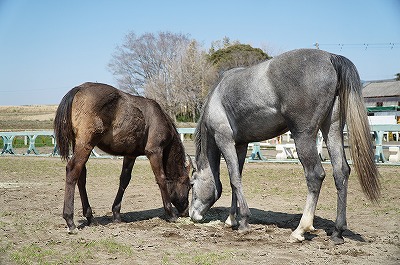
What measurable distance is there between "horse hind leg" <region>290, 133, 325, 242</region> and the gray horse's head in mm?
1680

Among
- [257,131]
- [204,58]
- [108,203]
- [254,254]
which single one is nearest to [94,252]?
[254,254]

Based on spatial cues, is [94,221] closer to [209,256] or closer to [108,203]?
[108,203]

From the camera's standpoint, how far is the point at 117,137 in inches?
266

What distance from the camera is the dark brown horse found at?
20.6 feet

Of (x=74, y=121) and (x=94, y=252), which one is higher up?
(x=74, y=121)

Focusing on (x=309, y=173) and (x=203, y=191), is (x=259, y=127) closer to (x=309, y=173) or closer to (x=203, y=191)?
(x=309, y=173)

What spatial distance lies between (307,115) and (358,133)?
0.65 metres

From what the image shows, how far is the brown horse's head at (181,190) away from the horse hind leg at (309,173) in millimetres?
2394

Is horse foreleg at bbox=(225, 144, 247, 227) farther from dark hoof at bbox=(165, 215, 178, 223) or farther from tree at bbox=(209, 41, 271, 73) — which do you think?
tree at bbox=(209, 41, 271, 73)

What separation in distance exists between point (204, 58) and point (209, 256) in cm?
4165

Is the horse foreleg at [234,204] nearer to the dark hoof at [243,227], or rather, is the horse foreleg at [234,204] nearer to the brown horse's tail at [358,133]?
the dark hoof at [243,227]

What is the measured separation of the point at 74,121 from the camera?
6.32 metres

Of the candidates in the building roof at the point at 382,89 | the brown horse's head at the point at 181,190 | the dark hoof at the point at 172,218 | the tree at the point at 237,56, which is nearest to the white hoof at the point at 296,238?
the dark hoof at the point at 172,218

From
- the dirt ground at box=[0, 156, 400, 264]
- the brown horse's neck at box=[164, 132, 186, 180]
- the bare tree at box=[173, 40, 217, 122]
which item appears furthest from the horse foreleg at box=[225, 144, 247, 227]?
the bare tree at box=[173, 40, 217, 122]
